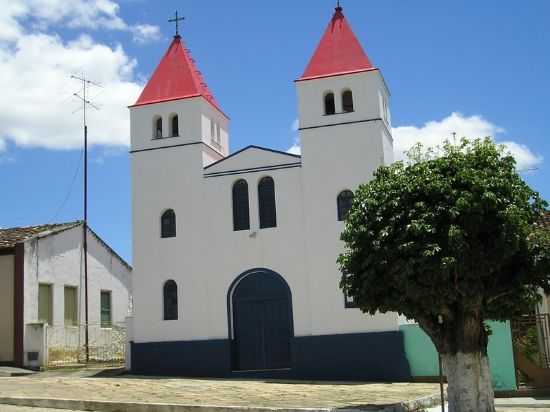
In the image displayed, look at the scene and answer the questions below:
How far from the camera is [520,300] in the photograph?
1341 centimetres

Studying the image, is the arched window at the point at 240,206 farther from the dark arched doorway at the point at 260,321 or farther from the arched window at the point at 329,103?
the arched window at the point at 329,103

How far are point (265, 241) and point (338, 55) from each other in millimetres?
6631

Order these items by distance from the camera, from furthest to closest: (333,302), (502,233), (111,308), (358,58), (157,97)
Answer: (111,308), (157,97), (358,58), (333,302), (502,233)

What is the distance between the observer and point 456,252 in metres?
12.6

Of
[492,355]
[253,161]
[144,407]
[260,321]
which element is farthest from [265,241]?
[144,407]

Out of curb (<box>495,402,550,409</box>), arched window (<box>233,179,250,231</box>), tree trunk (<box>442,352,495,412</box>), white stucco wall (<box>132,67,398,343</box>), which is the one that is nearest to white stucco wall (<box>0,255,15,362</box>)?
white stucco wall (<box>132,67,398,343</box>)

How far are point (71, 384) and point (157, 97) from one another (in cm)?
1084

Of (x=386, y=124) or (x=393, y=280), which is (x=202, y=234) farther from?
(x=393, y=280)

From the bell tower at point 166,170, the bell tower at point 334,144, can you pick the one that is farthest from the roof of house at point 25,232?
the bell tower at point 334,144

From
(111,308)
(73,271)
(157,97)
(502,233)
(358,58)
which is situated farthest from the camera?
(111,308)

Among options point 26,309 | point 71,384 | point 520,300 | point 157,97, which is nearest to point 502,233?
point 520,300

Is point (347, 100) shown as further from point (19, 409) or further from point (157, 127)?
point (19, 409)

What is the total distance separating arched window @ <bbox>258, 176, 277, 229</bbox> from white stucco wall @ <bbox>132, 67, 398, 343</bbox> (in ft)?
0.65

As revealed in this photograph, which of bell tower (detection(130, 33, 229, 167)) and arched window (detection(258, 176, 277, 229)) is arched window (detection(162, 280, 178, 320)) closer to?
arched window (detection(258, 176, 277, 229))
